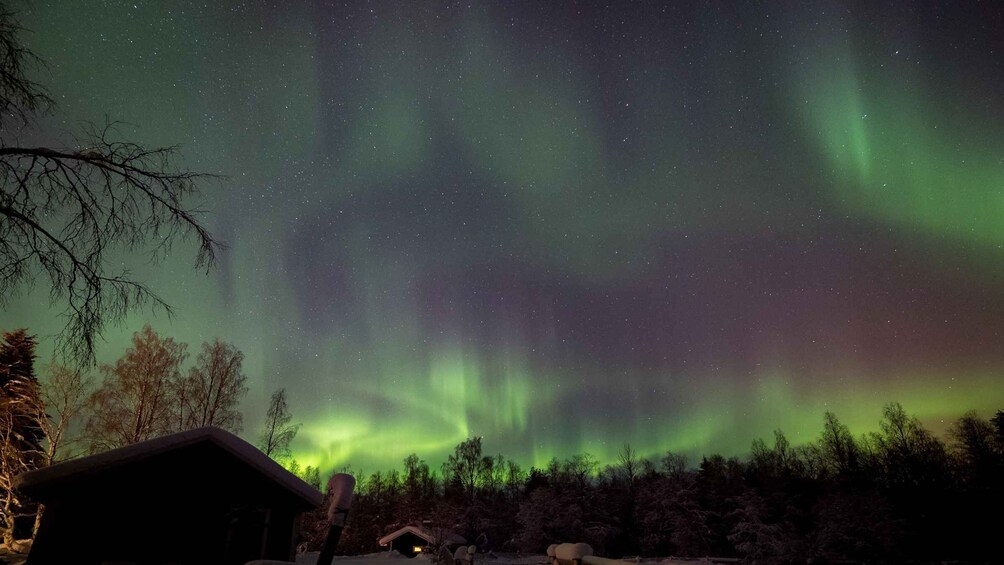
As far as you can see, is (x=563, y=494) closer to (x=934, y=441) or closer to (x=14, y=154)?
(x=934, y=441)

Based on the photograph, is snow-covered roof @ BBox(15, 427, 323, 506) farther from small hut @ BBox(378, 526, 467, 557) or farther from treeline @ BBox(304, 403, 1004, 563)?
small hut @ BBox(378, 526, 467, 557)

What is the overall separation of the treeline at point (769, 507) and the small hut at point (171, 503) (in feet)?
75.2

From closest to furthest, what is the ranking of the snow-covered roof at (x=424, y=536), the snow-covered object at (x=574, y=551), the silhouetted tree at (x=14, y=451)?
the snow-covered object at (x=574, y=551) → the silhouetted tree at (x=14, y=451) → the snow-covered roof at (x=424, y=536)

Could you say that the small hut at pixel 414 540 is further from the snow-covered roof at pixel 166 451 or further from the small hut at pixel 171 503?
the snow-covered roof at pixel 166 451

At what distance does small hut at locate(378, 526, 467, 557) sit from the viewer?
44.9 metres

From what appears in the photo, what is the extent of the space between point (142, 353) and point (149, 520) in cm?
1920

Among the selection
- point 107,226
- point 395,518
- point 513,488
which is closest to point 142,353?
point 107,226

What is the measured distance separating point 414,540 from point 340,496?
52.2 meters

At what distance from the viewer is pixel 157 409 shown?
24.7m

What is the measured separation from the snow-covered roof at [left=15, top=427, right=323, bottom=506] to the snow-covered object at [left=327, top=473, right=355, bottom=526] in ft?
26.8

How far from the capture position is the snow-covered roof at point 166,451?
859 centimetres

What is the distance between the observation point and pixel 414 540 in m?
48.9

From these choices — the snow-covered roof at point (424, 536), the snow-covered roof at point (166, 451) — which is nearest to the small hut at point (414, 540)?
the snow-covered roof at point (424, 536)

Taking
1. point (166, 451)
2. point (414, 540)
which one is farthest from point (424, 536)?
point (166, 451)
